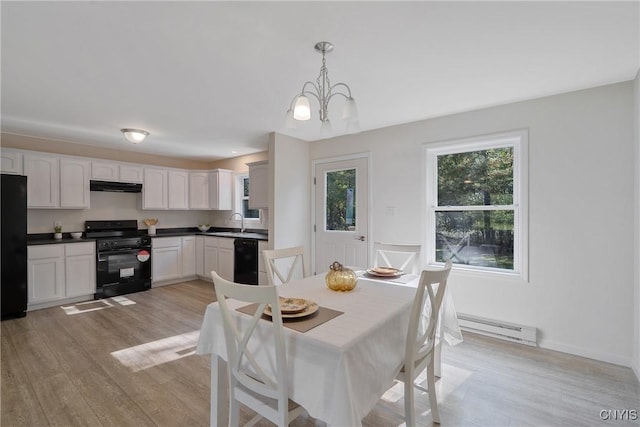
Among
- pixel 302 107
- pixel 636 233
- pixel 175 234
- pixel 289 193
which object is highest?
pixel 302 107

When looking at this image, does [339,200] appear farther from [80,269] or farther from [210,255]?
[80,269]

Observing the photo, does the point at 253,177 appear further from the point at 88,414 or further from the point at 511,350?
the point at 511,350

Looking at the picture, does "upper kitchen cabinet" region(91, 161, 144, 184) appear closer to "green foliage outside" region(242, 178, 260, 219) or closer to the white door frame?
"green foliage outside" region(242, 178, 260, 219)

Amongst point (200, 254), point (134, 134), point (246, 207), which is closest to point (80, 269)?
point (200, 254)

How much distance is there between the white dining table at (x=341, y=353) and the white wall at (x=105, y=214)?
4494mm

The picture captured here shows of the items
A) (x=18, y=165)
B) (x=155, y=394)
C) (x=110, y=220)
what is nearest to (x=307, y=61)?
(x=155, y=394)

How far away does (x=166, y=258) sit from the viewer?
17.2 feet

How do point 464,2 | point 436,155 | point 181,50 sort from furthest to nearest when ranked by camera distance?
point 436,155, point 181,50, point 464,2

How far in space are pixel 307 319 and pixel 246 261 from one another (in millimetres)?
3496

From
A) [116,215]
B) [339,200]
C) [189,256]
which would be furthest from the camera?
[189,256]

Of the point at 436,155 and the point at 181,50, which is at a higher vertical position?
the point at 181,50

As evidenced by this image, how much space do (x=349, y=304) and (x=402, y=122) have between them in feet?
8.95

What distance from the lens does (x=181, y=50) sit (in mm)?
2076

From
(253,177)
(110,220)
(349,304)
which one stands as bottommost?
(349,304)
